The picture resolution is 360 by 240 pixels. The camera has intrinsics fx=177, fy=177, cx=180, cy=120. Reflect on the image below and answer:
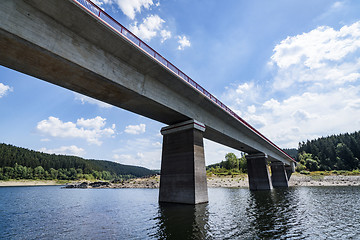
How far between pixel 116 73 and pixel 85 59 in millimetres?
2487

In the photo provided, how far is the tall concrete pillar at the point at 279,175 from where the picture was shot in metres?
56.6

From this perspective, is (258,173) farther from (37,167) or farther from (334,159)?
(37,167)

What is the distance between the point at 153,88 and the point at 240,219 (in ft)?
43.5

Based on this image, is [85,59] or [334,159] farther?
[334,159]

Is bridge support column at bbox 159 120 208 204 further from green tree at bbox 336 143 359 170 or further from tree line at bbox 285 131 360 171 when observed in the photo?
green tree at bbox 336 143 359 170

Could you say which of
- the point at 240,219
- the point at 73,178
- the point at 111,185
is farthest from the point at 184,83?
the point at 73,178

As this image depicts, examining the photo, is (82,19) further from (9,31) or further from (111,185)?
(111,185)

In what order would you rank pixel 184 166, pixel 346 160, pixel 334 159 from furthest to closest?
pixel 334 159
pixel 346 160
pixel 184 166

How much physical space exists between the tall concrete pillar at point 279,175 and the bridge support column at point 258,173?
62.1ft

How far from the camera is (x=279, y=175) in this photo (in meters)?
58.3

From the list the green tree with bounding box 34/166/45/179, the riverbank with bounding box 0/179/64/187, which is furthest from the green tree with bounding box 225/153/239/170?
the green tree with bounding box 34/166/45/179

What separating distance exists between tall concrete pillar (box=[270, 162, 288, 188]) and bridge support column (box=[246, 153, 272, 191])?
18916mm

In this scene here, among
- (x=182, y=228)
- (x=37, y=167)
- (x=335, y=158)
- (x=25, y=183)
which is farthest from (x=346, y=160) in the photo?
(x=37, y=167)

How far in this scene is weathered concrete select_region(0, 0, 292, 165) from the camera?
10.3 m
